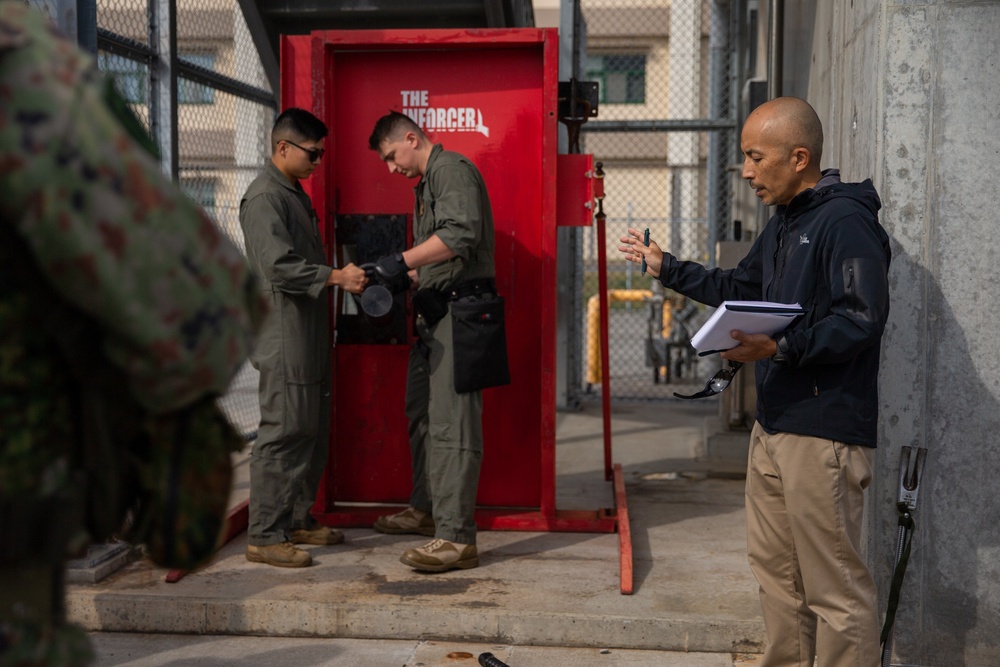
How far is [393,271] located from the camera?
15.8ft

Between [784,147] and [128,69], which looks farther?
[128,69]

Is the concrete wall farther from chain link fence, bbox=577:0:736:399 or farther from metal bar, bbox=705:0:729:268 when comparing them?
metal bar, bbox=705:0:729:268

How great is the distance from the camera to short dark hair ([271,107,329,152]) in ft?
16.3

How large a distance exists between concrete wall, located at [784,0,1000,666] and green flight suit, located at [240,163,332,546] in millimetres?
2368

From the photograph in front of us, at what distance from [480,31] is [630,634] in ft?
9.41

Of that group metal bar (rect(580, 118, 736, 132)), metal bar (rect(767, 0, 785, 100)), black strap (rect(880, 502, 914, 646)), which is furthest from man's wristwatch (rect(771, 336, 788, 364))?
metal bar (rect(580, 118, 736, 132))

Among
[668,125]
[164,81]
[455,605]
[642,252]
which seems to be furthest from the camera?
[668,125]

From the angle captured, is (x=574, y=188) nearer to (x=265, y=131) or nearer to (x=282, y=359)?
(x=282, y=359)

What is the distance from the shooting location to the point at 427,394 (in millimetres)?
5320

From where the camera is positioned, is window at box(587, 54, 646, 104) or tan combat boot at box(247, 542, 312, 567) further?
window at box(587, 54, 646, 104)

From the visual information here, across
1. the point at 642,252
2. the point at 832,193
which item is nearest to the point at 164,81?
the point at 642,252

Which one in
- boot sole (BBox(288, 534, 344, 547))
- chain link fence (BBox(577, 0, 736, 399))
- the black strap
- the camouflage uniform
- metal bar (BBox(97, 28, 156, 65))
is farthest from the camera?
chain link fence (BBox(577, 0, 736, 399))

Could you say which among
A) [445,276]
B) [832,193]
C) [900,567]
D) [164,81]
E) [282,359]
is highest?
[164,81]

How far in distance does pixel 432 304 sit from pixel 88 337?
10.8 ft
